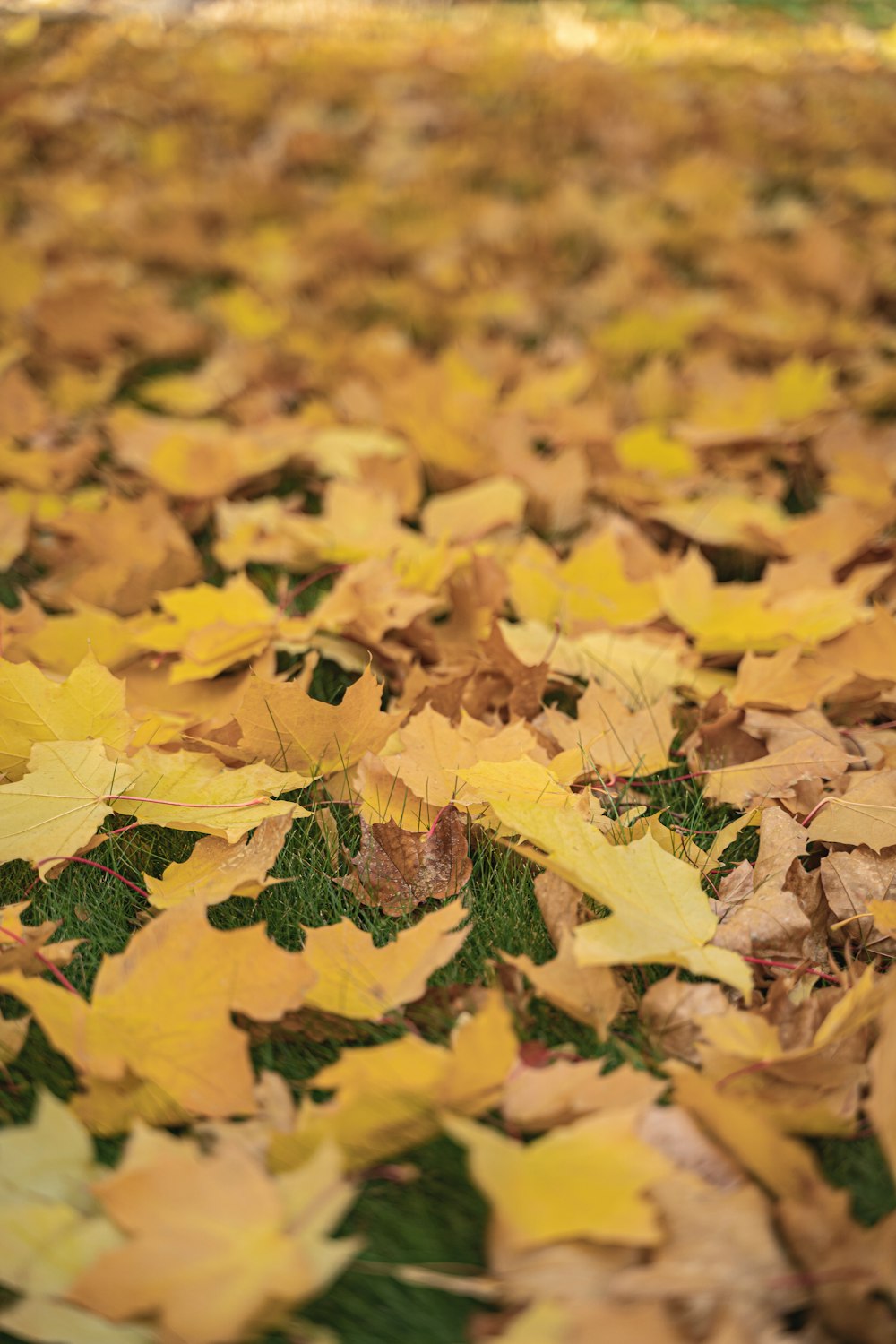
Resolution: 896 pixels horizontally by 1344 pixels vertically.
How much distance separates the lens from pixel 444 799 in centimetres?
86

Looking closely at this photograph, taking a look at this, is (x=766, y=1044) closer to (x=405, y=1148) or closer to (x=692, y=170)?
(x=405, y=1148)

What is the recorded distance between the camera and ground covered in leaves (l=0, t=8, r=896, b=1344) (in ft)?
1.82

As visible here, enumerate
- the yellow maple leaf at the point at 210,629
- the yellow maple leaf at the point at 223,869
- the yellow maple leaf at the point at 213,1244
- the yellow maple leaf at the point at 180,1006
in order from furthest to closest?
1. the yellow maple leaf at the point at 210,629
2. the yellow maple leaf at the point at 223,869
3. the yellow maple leaf at the point at 180,1006
4. the yellow maple leaf at the point at 213,1244

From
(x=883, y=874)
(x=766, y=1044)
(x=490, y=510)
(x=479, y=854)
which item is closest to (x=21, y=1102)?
(x=479, y=854)

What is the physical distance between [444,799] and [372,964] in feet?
0.59

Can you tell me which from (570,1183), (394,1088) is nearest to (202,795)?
(394,1088)

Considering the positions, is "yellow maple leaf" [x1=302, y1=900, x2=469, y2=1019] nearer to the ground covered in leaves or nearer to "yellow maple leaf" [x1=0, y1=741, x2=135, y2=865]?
the ground covered in leaves

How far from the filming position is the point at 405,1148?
2.07 feet

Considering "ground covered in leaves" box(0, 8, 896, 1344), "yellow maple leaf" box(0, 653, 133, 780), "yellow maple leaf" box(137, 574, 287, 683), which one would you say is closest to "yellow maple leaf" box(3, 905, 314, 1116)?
"ground covered in leaves" box(0, 8, 896, 1344)

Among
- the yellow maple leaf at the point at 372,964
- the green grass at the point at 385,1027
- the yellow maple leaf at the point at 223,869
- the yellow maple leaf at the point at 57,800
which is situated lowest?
the green grass at the point at 385,1027

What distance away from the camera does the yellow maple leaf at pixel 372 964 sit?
0.70m

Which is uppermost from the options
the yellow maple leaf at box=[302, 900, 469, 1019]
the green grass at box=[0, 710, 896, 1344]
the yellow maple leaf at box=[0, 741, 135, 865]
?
the yellow maple leaf at box=[0, 741, 135, 865]

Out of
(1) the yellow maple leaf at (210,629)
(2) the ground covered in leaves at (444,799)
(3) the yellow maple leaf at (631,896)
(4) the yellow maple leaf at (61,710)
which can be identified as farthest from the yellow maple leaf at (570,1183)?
(1) the yellow maple leaf at (210,629)

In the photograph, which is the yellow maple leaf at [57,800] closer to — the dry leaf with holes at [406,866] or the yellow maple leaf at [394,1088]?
the dry leaf with holes at [406,866]
